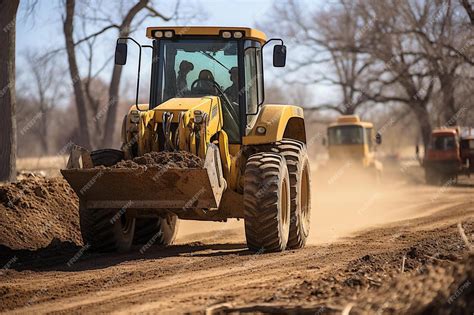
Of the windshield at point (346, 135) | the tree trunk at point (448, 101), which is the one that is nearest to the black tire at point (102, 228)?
the windshield at point (346, 135)

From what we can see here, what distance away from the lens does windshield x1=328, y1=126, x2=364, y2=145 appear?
93.4ft

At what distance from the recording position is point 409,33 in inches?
1251

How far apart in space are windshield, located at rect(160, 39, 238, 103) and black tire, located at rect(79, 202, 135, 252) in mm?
1785

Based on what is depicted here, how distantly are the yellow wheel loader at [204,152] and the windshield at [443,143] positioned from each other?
1574 cm

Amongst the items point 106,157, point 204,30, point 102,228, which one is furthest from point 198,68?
point 102,228

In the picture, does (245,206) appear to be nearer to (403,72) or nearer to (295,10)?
(403,72)

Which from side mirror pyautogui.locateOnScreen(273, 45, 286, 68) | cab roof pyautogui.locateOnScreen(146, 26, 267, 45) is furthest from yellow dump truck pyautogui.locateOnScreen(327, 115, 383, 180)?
side mirror pyautogui.locateOnScreen(273, 45, 286, 68)

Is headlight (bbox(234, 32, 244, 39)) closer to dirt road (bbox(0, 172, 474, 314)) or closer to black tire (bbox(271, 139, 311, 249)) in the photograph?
black tire (bbox(271, 139, 311, 249))

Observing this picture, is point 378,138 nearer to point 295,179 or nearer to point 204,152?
point 295,179

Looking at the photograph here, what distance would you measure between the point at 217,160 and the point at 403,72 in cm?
2502

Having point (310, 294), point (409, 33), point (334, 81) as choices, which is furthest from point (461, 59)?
point (310, 294)

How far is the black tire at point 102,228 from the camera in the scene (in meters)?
10.0

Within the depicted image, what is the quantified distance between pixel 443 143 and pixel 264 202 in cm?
1805

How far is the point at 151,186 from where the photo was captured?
927 centimetres
